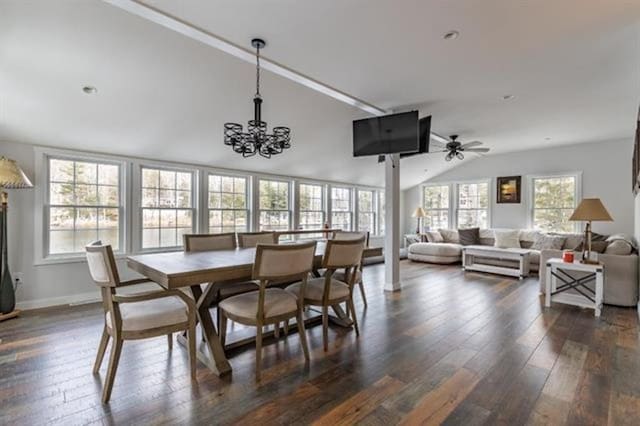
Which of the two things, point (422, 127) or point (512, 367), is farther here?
point (422, 127)

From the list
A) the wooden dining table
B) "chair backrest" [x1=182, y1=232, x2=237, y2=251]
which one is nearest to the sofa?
the wooden dining table

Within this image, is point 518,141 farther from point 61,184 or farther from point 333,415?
point 61,184

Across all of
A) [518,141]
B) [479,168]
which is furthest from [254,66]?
[479,168]

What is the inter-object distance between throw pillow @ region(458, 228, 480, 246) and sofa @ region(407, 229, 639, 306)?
0.10 meters

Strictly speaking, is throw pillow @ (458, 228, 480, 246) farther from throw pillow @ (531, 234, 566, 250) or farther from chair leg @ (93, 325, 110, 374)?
chair leg @ (93, 325, 110, 374)

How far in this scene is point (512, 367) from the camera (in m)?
2.34

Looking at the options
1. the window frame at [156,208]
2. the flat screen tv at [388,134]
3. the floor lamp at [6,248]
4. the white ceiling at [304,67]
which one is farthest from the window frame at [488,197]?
the floor lamp at [6,248]

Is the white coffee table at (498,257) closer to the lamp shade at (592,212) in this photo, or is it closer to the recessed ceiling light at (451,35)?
the lamp shade at (592,212)

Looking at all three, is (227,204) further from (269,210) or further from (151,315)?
(151,315)

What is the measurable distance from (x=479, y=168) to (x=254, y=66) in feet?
21.9

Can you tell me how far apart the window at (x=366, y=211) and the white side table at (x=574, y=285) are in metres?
4.71

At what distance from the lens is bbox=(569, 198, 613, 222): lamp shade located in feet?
12.0

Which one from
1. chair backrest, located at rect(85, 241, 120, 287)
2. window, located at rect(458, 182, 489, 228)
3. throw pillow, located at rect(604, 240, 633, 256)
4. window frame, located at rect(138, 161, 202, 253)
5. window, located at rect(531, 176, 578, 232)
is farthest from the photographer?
window, located at rect(458, 182, 489, 228)

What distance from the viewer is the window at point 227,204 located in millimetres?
5492
